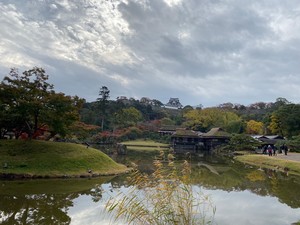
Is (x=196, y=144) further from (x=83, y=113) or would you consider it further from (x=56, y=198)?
(x=56, y=198)

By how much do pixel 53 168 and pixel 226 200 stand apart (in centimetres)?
1133

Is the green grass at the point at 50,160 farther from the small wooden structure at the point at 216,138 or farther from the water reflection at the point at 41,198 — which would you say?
the small wooden structure at the point at 216,138

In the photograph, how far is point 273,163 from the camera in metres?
31.2

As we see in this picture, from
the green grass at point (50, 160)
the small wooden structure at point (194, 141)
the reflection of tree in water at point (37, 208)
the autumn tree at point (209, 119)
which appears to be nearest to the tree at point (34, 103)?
the green grass at point (50, 160)

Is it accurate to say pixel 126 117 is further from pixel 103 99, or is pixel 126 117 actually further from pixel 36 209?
pixel 36 209

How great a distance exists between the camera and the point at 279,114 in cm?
5000

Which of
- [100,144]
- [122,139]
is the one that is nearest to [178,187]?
[100,144]

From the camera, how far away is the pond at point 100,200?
11289mm

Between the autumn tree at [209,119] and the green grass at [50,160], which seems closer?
the green grass at [50,160]

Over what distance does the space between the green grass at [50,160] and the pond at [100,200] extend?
1.33 metres

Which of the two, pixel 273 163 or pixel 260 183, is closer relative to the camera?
pixel 260 183

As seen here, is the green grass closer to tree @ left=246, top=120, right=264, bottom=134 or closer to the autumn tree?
tree @ left=246, top=120, right=264, bottom=134

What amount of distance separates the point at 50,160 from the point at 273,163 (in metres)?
22.4

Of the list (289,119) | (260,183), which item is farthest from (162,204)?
(289,119)
